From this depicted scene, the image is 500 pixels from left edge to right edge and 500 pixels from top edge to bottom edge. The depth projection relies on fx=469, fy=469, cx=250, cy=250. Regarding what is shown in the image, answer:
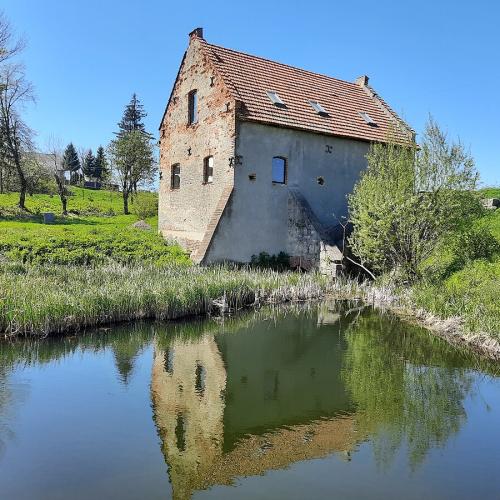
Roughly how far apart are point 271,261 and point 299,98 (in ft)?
26.4

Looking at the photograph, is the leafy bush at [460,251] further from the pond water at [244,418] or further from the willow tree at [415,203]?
the pond water at [244,418]

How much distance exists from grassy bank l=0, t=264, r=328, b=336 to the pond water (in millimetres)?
497

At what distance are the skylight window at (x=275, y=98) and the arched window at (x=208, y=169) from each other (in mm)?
3714

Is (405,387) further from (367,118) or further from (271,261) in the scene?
(367,118)

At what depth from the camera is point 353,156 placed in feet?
73.4

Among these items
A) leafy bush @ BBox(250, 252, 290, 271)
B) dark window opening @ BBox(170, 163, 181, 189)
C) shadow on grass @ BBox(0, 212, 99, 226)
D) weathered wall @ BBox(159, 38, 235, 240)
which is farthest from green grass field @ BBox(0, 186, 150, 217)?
leafy bush @ BBox(250, 252, 290, 271)

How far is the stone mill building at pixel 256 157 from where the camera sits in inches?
745

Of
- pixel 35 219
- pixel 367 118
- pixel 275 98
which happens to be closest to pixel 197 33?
pixel 275 98

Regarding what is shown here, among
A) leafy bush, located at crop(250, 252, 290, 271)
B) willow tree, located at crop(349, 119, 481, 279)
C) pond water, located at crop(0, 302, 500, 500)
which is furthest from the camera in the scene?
leafy bush, located at crop(250, 252, 290, 271)

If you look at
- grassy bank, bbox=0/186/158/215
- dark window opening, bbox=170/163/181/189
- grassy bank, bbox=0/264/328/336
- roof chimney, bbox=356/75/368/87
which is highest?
roof chimney, bbox=356/75/368/87

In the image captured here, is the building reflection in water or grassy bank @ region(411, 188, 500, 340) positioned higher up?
grassy bank @ region(411, 188, 500, 340)

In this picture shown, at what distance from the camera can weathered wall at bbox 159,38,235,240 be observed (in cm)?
1944

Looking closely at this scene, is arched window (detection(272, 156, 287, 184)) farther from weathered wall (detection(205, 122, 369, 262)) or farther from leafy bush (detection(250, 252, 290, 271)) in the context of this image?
leafy bush (detection(250, 252, 290, 271))

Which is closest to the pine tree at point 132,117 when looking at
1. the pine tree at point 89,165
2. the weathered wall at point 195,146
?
the pine tree at point 89,165
